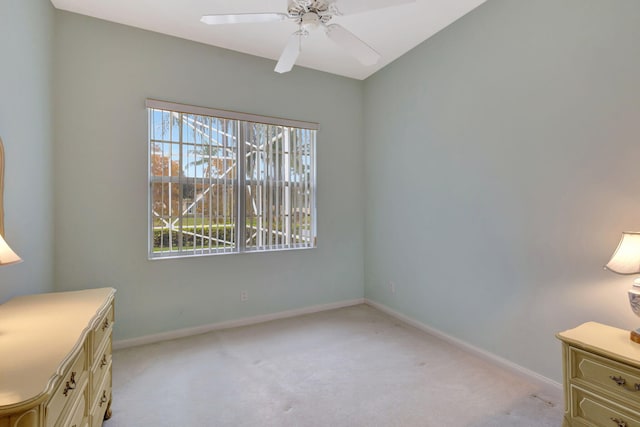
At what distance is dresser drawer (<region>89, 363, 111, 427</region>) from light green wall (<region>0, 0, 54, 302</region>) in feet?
2.64

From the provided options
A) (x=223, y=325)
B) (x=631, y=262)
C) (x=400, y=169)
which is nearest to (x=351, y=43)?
(x=400, y=169)

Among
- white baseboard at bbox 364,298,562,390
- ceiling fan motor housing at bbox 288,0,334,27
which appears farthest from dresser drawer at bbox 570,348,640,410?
ceiling fan motor housing at bbox 288,0,334,27

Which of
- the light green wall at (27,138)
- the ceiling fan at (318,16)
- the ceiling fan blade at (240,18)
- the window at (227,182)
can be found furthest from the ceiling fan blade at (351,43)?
the light green wall at (27,138)

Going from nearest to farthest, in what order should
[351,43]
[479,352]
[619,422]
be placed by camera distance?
[619,422] → [351,43] → [479,352]

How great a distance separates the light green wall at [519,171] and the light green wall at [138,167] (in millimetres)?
1286

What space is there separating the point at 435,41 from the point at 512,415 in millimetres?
3153

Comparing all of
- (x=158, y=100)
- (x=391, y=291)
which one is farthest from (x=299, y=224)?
(x=158, y=100)

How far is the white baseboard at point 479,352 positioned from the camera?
2145 mm

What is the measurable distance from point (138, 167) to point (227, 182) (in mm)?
824

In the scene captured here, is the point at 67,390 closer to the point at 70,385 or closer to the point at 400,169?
the point at 70,385

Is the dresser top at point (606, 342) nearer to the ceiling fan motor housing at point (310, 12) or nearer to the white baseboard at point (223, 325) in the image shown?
the ceiling fan motor housing at point (310, 12)

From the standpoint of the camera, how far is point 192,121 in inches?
120

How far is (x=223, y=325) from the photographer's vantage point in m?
3.18

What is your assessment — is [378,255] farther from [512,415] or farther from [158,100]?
[158,100]
